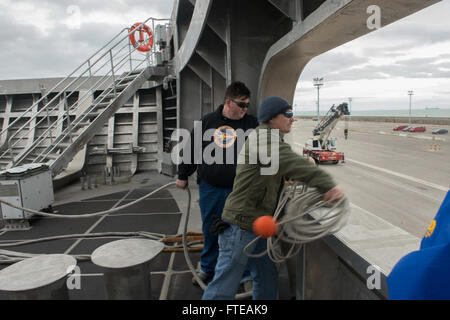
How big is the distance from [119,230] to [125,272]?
9.17ft

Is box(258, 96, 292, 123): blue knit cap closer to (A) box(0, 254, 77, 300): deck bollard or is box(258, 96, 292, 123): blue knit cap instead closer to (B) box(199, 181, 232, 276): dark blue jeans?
(B) box(199, 181, 232, 276): dark blue jeans

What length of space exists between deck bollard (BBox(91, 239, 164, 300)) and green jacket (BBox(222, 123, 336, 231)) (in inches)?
42.1

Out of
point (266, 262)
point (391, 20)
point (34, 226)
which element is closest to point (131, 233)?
point (34, 226)

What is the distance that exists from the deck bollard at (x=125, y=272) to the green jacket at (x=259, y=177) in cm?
107

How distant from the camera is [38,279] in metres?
2.29

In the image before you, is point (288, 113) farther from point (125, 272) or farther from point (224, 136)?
point (125, 272)

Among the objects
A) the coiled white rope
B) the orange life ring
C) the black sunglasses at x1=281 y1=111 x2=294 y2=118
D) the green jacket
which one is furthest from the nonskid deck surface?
the orange life ring

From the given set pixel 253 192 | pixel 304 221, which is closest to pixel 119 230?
pixel 253 192

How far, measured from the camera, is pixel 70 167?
10453mm

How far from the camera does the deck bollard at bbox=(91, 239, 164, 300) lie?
2516mm

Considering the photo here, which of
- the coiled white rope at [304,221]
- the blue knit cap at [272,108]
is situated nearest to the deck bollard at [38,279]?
the coiled white rope at [304,221]

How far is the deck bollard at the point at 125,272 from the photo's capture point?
252 centimetres
